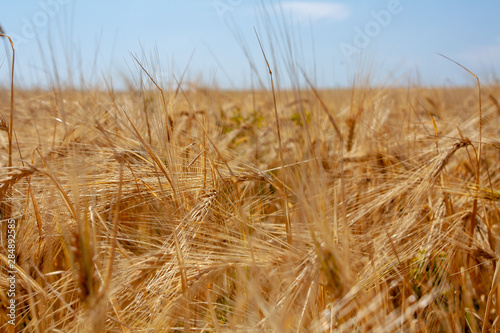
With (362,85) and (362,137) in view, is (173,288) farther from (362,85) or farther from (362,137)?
(362,85)

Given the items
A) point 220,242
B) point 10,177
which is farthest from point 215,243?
point 10,177

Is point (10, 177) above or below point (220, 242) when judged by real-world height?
above

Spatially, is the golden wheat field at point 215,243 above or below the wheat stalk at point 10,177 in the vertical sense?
below

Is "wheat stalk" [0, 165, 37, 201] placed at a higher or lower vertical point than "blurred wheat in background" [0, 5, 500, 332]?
higher

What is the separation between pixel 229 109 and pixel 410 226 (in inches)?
102

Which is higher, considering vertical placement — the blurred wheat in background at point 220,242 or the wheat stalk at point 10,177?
the wheat stalk at point 10,177

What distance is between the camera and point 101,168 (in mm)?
1078

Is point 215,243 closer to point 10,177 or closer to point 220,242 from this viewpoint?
point 220,242

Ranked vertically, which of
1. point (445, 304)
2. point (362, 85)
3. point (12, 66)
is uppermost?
point (12, 66)

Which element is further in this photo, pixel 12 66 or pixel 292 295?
pixel 12 66

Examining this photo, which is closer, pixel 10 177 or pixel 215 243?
pixel 10 177

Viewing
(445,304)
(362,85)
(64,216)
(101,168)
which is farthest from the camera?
(362,85)

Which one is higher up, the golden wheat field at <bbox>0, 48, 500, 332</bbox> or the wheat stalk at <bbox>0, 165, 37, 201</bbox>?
the wheat stalk at <bbox>0, 165, 37, 201</bbox>

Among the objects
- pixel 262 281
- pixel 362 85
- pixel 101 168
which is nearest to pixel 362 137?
pixel 362 85
